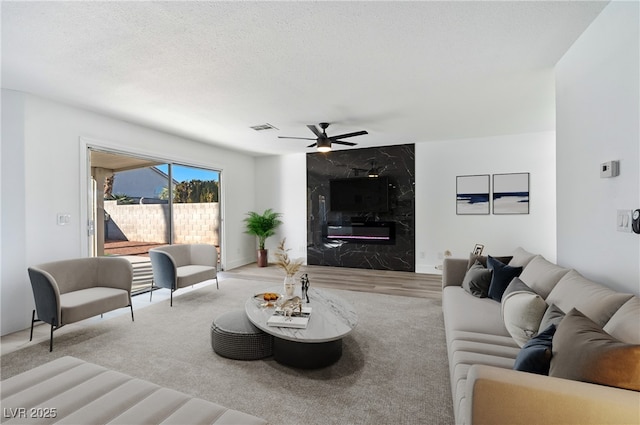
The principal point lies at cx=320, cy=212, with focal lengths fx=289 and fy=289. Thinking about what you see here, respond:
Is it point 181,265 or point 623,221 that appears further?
point 181,265

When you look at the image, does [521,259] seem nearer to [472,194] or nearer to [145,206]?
[472,194]

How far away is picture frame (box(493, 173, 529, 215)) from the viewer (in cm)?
532

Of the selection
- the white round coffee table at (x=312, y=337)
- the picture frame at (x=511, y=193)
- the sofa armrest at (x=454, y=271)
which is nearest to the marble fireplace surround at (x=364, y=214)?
the picture frame at (x=511, y=193)

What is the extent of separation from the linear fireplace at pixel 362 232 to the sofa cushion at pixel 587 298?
4.19 metres

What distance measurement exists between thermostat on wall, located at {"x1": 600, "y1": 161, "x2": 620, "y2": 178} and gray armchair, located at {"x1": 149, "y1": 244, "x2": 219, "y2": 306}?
4.47 meters

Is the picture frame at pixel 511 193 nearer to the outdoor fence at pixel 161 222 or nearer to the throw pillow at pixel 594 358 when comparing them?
the throw pillow at pixel 594 358

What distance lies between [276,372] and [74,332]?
2386mm

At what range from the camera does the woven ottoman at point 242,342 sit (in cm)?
250

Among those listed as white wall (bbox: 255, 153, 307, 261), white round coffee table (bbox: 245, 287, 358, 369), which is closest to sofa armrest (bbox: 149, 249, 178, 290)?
white round coffee table (bbox: 245, 287, 358, 369)

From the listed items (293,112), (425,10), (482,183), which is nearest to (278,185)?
(293,112)

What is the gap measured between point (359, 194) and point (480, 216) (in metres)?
2.42

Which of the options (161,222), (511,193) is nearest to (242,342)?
(161,222)

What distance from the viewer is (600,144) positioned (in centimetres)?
203

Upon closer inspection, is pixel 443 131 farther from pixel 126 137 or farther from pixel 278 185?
pixel 126 137
